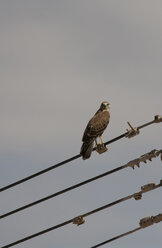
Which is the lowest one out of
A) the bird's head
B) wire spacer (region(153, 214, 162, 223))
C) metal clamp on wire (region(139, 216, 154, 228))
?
wire spacer (region(153, 214, 162, 223))

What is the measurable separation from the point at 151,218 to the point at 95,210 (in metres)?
1.05

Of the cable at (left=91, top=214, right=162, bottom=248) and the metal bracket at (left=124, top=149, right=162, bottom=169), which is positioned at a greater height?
the metal bracket at (left=124, top=149, right=162, bottom=169)

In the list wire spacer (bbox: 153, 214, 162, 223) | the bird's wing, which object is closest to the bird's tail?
the bird's wing

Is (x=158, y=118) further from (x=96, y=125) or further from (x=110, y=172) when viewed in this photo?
(x=96, y=125)

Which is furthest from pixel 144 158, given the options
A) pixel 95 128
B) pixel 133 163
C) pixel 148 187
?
pixel 95 128

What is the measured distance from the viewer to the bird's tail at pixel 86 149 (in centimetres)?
2006

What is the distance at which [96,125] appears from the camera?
2333cm

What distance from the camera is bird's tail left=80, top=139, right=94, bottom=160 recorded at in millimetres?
20062

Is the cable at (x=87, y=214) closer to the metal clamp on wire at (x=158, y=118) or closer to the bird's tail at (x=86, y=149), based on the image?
the metal clamp on wire at (x=158, y=118)

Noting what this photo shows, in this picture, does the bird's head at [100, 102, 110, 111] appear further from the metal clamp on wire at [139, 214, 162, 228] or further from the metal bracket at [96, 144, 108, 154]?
the metal clamp on wire at [139, 214, 162, 228]

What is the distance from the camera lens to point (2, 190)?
17.6 m

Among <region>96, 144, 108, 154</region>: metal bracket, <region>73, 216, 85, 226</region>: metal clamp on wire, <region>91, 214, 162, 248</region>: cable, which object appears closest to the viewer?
<region>91, 214, 162, 248</region>: cable

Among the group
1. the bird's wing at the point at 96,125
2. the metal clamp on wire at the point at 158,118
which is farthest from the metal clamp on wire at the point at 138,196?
the bird's wing at the point at 96,125

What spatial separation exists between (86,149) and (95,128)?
2.56 metres
